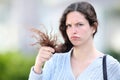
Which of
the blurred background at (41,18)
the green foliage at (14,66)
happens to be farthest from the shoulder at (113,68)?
the blurred background at (41,18)

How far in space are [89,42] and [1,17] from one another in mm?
14439

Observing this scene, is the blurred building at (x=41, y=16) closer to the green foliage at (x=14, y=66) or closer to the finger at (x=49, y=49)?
the green foliage at (x=14, y=66)

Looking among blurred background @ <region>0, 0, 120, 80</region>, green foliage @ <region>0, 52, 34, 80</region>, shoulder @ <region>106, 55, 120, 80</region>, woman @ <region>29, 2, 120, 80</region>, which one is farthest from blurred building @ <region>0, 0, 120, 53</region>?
shoulder @ <region>106, 55, 120, 80</region>

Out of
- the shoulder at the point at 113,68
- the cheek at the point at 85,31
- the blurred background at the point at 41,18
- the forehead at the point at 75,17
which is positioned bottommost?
the blurred background at the point at 41,18

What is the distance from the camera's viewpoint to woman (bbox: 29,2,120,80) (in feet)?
18.4

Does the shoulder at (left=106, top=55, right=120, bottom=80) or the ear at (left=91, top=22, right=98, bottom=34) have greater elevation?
the ear at (left=91, top=22, right=98, bottom=34)

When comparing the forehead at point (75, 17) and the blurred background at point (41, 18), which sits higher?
the forehead at point (75, 17)

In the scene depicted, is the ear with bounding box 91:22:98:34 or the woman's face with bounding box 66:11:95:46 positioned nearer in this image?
the woman's face with bounding box 66:11:95:46

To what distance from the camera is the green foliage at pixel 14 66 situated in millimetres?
11164

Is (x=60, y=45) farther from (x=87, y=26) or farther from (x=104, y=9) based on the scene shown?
(x=104, y=9)

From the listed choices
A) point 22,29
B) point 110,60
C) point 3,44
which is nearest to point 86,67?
point 110,60

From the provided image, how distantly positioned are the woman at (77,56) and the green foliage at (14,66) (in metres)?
5.17

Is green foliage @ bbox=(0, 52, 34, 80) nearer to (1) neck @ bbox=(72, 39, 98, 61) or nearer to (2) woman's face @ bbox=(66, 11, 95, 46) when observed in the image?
(1) neck @ bbox=(72, 39, 98, 61)

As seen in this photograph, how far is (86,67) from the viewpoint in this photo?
18.8 feet
